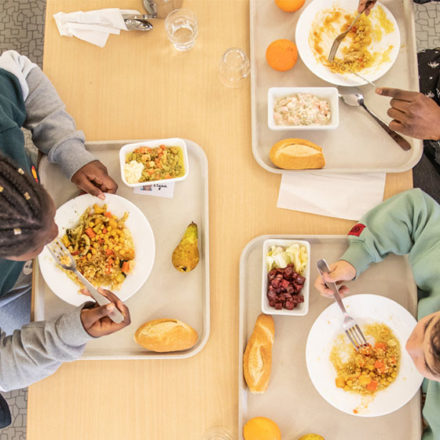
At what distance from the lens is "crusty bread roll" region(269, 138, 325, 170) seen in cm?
127

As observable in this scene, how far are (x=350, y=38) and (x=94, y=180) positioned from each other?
92 cm

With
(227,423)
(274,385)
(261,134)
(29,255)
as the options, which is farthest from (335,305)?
(29,255)

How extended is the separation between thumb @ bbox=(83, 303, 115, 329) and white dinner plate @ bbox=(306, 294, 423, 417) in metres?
0.56

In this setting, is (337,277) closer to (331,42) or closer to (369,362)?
(369,362)

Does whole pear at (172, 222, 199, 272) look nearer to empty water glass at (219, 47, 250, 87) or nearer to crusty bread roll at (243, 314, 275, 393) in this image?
crusty bread roll at (243, 314, 275, 393)

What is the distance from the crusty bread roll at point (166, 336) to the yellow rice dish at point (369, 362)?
1.35 feet

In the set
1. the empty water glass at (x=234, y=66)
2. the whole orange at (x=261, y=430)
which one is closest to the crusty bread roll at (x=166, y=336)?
the whole orange at (x=261, y=430)

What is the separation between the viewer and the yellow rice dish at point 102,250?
4.03 feet

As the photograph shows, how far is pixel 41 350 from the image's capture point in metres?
1.18

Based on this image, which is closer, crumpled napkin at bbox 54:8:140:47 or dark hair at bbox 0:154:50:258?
dark hair at bbox 0:154:50:258

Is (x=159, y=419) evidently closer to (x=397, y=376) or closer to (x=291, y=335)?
(x=291, y=335)

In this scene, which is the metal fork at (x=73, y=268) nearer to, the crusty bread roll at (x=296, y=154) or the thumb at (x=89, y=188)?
the thumb at (x=89, y=188)

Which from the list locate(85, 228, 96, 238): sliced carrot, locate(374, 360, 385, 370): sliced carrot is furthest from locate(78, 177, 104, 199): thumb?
locate(374, 360, 385, 370): sliced carrot

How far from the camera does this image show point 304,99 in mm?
1290
